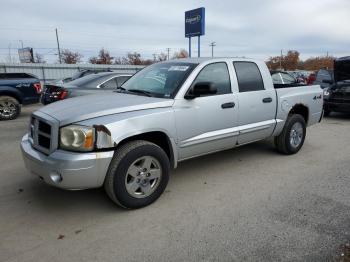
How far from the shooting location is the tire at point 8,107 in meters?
10.5

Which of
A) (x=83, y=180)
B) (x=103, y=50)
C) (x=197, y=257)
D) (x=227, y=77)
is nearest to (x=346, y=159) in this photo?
(x=227, y=77)

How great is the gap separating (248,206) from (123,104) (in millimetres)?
1897

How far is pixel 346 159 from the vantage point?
5.78 m

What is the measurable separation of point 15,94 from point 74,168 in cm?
864

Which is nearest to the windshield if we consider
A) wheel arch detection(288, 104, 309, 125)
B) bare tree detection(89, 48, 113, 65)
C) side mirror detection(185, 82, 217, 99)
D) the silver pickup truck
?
the silver pickup truck

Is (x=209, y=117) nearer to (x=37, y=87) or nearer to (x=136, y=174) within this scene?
(x=136, y=174)

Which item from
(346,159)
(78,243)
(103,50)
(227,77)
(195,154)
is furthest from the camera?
(103,50)

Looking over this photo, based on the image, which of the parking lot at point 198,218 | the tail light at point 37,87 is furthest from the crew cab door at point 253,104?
the tail light at point 37,87

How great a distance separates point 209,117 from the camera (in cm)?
438

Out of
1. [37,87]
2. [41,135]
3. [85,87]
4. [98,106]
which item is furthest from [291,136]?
[37,87]

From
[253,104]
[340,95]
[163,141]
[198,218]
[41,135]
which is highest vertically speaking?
[253,104]

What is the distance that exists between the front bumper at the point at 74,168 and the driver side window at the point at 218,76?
182 cm

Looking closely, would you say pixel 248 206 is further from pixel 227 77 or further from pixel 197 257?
pixel 227 77

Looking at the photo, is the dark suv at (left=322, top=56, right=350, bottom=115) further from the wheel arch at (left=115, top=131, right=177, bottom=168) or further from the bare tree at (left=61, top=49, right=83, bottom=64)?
the bare tree at (left=61, top=49, right=83, bottom=64)
